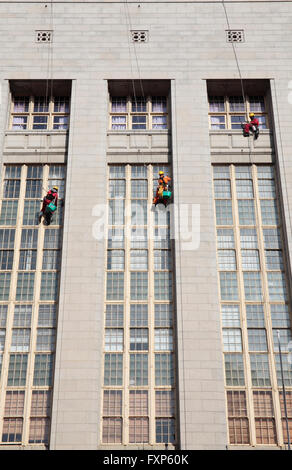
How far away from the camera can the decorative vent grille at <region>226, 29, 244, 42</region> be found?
34.8 meters

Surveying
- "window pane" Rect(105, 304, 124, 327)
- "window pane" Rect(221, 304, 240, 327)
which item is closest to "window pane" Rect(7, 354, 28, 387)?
"window pane" Rect(105, 304, 124, 327)

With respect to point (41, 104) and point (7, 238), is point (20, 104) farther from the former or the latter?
point (7, 238)

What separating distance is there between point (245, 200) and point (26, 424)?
17418mm

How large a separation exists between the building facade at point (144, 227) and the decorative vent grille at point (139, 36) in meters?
0.07

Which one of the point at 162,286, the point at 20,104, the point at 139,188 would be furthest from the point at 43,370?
the point at 20,104

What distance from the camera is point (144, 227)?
30.9 metres

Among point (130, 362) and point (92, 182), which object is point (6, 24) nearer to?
point (92, 182)

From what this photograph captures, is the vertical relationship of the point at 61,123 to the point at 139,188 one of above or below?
above

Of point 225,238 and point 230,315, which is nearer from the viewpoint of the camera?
point 230,315

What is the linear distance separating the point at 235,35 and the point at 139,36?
20.8ft

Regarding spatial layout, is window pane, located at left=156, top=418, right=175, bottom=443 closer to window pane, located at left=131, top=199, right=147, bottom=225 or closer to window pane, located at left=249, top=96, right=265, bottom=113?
window pane, located at left=131, top=199, right=147, bottom=225

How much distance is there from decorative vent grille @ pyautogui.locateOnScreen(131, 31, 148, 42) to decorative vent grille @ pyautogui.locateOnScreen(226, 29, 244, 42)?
5.42 meters

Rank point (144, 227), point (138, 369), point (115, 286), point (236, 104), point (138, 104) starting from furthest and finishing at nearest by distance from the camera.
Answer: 1. point (138, 104)
2. point (236, 104)
3. point (144, 227)
4. point (115, 286)
5. point (138, 369)

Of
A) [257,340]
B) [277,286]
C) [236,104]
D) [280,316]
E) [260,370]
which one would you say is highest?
[236,104]
